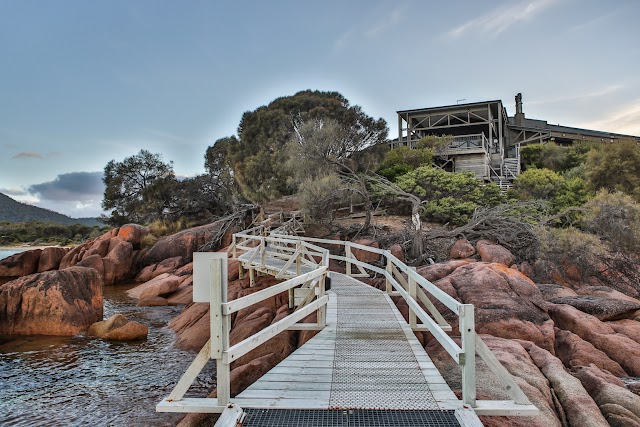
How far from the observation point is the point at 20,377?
360 inches

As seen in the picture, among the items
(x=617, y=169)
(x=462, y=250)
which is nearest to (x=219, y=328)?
(x=462, y=250)

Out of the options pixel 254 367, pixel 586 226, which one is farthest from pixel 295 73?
pixel 254 367

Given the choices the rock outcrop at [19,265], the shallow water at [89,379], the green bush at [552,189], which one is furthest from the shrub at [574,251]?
the rock outcrop at [19,265]

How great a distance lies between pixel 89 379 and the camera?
8.93 metres

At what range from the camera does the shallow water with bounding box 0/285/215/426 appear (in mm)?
7223

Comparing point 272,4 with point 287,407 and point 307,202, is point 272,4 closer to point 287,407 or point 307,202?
point 307,202

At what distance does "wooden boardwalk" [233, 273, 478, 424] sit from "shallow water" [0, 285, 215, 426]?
2.78m

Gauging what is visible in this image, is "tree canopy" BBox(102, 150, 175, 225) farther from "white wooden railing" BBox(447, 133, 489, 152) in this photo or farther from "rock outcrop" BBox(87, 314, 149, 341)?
"white wooden railing" BBox(447, 133, 489, 152)

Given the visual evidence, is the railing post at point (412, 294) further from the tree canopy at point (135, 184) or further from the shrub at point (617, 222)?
the tree canopy at point (135, 184)

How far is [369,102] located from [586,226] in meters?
20.5

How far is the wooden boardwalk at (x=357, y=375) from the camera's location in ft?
14.0

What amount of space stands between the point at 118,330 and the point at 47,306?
2678 millimetres

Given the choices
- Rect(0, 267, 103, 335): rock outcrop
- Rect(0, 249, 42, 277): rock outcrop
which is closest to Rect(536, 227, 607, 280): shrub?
Rect(0, 267, 103, 335): rock outcrop

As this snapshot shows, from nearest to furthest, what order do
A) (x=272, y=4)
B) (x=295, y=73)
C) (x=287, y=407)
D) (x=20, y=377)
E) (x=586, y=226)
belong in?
(x=287, y=407), (x=20, y=377), (x=586, y=226), (x=272, y=4), (x=295, y=73)
